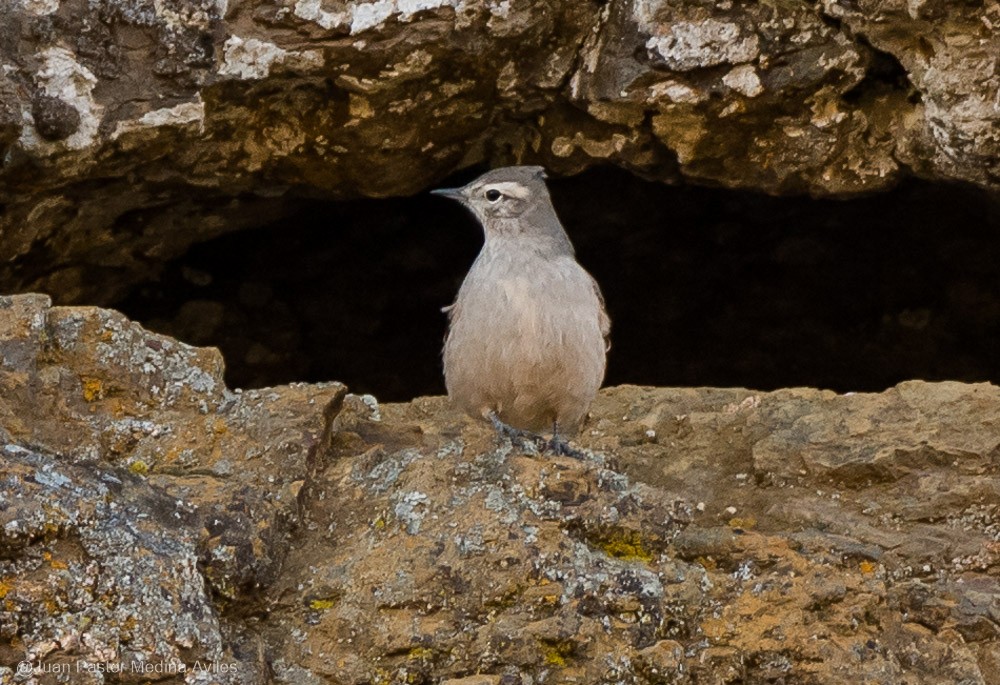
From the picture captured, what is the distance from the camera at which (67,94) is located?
6988 millimetres

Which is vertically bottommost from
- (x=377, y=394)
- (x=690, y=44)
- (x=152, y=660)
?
(x=377, y=394)

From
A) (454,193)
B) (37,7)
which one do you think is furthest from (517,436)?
(37,7)

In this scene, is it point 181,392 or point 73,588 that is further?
point 181,392

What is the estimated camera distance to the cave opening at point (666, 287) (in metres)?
9.12

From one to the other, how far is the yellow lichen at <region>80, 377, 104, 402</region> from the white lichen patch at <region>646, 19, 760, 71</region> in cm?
322

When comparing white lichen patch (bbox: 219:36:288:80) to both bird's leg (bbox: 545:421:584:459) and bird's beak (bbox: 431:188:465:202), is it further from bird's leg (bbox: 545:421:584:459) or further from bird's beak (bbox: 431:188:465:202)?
bird's leg (bbox: 545:421:584:459)

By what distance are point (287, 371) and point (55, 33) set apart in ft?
9.91

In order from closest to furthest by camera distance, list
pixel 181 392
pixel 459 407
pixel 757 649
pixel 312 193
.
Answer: pixel 757 649 < pixel 181 392 < pixel 459 407 < pixel 312 193

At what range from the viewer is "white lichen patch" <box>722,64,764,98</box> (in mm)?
7145

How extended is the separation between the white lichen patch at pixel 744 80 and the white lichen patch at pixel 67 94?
3.15m

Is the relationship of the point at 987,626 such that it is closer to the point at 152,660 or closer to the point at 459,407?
the point at 459,407

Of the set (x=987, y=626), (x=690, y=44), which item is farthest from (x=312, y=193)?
(x=987, y=626)

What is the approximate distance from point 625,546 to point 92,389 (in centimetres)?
225

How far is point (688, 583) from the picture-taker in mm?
5398
